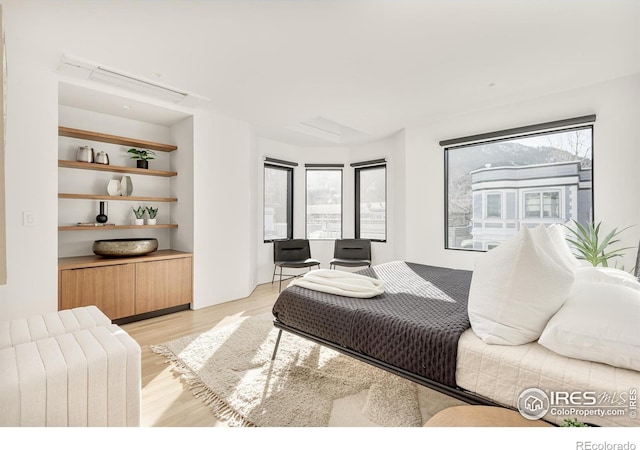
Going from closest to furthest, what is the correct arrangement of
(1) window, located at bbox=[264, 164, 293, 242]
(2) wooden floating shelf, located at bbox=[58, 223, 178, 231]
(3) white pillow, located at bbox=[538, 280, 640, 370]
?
1. (3) white pillow, located at bbox=[538, 280, 640, 370]
2. (2) wooden floating shelf, located at bbox=[58, 223, 178, 231]
3. (1) window, located at bbox=[264, 164, 293, 242]

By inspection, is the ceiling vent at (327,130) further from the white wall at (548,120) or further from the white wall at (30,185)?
the white wall at (30,185)

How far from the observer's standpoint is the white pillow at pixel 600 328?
109 centimetres

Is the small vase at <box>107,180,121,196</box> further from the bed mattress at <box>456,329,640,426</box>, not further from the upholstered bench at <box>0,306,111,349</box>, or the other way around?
the bed mattress at <box>456,329,640,426</box>

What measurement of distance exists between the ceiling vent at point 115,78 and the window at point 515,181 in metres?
3.39

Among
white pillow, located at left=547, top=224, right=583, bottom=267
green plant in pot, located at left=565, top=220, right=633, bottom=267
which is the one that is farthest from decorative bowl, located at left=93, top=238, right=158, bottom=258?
green plant in pot, located at left=565, top=220, right=633, bottom=267

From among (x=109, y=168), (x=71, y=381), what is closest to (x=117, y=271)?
(x=109, y=168)

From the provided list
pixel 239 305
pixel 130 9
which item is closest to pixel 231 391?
pixel 239 305

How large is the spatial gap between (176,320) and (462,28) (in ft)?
12.1

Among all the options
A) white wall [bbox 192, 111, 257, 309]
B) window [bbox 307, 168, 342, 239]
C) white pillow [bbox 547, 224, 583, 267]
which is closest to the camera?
white pillow [bbox 547, 224, 583, 267]

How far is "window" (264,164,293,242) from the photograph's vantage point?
517 centimetres

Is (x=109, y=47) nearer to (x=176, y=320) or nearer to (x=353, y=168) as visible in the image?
(x=176, y=320)

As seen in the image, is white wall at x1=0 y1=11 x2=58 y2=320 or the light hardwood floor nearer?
the light hardwood floor

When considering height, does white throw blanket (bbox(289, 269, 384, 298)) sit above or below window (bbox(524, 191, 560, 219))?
below

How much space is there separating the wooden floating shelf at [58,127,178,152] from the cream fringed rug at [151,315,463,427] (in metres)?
2.31
